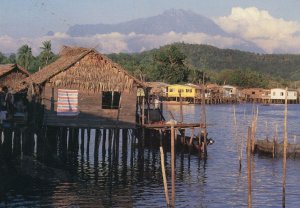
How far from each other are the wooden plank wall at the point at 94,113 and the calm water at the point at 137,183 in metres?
1.88

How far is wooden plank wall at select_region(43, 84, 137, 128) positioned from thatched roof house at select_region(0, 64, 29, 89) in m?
7.72

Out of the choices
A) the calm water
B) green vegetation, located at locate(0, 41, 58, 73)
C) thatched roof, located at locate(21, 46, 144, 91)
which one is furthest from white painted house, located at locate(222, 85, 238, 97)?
thatched roof, located at locate(21, 46, 144, 91)

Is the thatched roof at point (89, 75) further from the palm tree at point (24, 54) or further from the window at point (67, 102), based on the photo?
the palm tree at point (24, 54)

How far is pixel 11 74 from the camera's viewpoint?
1401 inches

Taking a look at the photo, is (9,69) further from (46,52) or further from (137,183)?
(46,52)

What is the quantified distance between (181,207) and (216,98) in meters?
92.3

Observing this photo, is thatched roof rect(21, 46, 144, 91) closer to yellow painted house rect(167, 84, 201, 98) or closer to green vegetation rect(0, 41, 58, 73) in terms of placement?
green vegetation rect(0, 41, 58, 73)

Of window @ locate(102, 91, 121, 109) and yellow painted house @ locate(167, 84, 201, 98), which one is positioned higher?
yellow painted house @ locate(167, 84, 201, 98)

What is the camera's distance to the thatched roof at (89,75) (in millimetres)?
28153

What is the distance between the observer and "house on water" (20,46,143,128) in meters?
28.2

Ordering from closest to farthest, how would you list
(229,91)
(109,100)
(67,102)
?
(67,102) → (109,100) → (229,91)

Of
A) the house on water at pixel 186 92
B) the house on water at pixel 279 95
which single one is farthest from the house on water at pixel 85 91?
the house on water at pixel 279 95

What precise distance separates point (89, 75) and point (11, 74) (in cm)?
908

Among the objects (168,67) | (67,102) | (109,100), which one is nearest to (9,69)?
(109,100)
